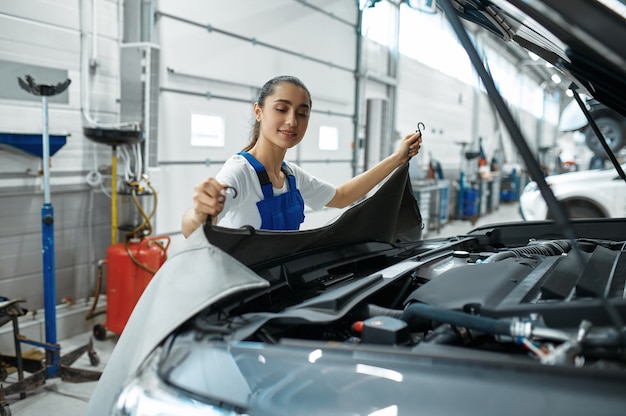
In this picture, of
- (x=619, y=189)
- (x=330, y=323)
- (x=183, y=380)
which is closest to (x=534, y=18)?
(x=330, y=323)

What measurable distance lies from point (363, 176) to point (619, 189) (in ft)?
16.2

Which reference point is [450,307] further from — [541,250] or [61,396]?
[61,396]

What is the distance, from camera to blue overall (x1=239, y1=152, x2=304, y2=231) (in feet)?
6.26

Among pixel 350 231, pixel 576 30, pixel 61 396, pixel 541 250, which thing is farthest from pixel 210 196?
pixel 61 396

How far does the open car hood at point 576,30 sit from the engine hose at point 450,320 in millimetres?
558

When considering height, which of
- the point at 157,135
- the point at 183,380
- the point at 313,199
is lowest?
the point at 183,380

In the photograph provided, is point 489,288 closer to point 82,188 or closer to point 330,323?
point 330,323

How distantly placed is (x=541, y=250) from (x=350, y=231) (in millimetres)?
766

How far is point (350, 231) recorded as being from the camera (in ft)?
6.41

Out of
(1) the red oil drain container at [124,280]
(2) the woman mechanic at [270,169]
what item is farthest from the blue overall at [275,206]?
(1) the red oil drain container at [124,280]

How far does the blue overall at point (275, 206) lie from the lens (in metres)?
1.91

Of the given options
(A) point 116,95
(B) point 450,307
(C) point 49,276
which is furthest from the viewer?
(A) point 116,95

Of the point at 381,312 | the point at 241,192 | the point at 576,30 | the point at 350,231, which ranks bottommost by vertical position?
the point at 381,312

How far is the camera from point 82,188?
4016mm
